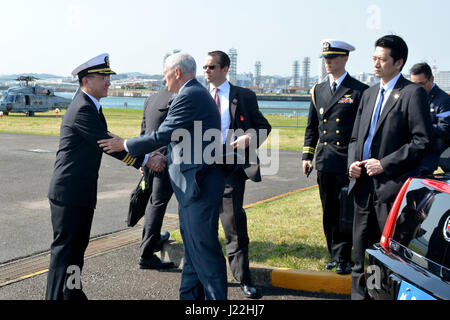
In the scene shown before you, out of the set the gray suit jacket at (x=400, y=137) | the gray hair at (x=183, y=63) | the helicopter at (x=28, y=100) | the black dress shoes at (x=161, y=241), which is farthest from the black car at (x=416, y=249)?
the helicopter at (x=28, y=100)

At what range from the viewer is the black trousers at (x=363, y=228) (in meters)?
3.99

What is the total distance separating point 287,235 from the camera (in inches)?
239

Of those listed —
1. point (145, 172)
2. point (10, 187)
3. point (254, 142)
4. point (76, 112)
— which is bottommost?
point (10, 187)

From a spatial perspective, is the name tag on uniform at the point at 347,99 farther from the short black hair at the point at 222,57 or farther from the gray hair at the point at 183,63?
the gray hair at the point at 183,63

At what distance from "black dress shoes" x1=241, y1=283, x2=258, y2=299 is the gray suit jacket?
1482 mm

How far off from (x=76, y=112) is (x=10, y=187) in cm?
678

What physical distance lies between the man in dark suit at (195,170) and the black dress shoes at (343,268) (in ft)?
5.06

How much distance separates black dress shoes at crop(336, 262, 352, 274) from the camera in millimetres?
4793

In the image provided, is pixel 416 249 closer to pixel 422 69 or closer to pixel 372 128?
pixel 372 128

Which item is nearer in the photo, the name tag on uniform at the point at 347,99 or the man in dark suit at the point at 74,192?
the man in dark suit at the point at 74,192

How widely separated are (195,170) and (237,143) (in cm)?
100
